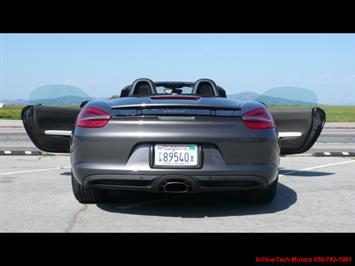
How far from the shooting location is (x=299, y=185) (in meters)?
6.27

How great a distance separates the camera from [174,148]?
4.15m

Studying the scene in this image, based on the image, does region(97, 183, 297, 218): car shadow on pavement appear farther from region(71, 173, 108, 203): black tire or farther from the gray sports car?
the gray sports car

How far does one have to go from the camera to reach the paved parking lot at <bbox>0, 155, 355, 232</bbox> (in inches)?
157

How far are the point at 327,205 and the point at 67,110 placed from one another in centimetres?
359

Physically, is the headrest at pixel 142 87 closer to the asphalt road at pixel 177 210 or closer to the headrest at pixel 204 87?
the headrest at pixel 204 87

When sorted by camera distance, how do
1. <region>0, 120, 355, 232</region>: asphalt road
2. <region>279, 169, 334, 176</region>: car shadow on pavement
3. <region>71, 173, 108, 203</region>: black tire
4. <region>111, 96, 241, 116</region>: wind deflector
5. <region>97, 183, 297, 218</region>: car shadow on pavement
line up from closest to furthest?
<region>0, 120, 355, 232</region>: asphalt road < <region>111, 96, 241, 116</region>: wind deflector < <region>97, 183, 297, 218</region>: car shadow on pavement < <region>71, 173, 108, 203</region>: black tire < <region>279, 169, 334, 176</region>: car shadow on pavement

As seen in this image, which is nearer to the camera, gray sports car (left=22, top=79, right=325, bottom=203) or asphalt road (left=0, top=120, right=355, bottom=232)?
asphalt road (left=0, top=120, right=355, bottom=232)

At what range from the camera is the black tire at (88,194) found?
4793mm

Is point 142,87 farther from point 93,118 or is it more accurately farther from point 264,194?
point 264,194

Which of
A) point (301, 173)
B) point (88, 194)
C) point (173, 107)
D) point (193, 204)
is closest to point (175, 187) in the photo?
point (173, 107)

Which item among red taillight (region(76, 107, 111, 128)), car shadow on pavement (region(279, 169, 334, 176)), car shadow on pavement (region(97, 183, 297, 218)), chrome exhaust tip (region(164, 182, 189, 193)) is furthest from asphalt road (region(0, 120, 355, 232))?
red taillight (region(76, 107, 111, 128))

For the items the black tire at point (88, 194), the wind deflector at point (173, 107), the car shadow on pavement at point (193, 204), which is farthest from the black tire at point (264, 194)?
the black tire at point (88, 194)
